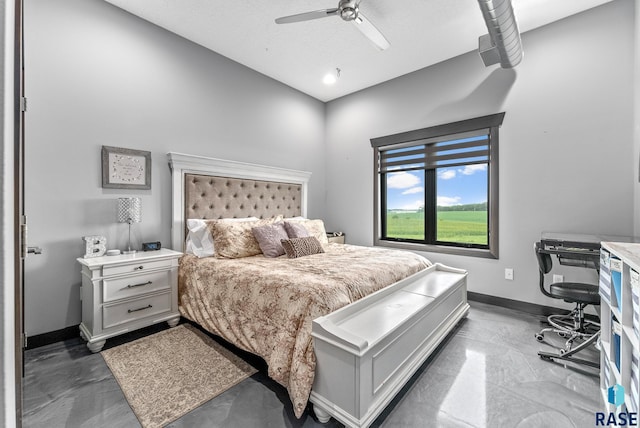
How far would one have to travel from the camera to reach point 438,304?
2.16 m

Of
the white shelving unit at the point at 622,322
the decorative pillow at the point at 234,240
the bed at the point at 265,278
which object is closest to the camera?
the white shelving unit at the point at 622,322

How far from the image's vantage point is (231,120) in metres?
3.43

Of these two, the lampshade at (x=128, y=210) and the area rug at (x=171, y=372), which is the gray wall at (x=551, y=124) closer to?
the area rug at (x=171, y=372)

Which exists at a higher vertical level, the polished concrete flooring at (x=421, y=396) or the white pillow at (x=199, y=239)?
the white pillow at (x=199, y=239)

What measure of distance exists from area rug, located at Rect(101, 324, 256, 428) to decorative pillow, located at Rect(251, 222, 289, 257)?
901 mm

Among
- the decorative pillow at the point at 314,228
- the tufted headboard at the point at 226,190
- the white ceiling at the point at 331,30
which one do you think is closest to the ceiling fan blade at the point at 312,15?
the white ceiling at the point at 331,30

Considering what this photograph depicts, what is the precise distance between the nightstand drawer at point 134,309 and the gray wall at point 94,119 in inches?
18.1

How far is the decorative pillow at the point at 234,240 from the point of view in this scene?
104 inches

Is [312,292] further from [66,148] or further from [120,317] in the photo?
[66,148]

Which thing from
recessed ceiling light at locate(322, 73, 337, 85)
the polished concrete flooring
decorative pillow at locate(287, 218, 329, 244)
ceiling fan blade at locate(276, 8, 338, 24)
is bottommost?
the polished concrete flooring

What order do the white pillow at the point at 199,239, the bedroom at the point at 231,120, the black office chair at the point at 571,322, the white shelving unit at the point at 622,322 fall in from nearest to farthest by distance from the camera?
1. the white shelving unit at the point at 622,322
2. the black office chair at the point at 571,322
3. the bedroom at the point at 231,120
4. the white pillow at the point at 199,239

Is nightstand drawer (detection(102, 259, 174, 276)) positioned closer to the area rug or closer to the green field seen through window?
the area rug

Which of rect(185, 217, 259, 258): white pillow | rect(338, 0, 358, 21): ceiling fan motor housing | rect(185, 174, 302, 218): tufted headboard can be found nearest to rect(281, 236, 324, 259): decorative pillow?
rect(185, 217, 259, 258): white pillow

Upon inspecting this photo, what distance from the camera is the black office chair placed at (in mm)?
2016
